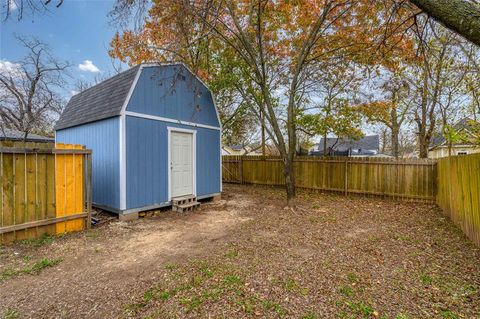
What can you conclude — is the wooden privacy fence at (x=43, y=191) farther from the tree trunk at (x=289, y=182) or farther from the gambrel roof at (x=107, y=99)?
the tree trunk at (x=289, y=182)

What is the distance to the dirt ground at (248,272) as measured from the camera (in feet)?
7.49

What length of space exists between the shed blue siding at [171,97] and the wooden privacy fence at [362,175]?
4303 millimetres

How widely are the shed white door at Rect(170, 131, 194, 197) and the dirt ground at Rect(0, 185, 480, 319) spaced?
1716 mm

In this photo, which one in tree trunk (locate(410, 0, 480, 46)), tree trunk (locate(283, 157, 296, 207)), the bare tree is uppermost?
the bare tree

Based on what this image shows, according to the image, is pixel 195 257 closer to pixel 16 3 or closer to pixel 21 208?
pixel 21 208

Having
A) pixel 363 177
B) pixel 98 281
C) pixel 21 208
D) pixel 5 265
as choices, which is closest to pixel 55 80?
pixel 21 208

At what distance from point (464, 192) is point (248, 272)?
4.14 metres

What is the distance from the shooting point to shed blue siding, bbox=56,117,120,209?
5.65m

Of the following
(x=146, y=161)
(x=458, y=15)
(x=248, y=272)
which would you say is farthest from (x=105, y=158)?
(x=458, y=15)

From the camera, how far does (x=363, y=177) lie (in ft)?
27.2

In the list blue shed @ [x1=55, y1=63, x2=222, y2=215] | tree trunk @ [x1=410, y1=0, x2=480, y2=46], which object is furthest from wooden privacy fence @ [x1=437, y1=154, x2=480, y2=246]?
blue shed @ [x1=55, y1=63, x2=222, y2=215]

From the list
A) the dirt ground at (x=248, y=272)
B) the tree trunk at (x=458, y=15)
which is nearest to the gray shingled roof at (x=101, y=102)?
the dirt ground at (x=248, y=272)

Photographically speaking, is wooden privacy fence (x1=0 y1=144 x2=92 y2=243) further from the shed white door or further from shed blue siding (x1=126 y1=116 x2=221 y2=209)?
the shed white door

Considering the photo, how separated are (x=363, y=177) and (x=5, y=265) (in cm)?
934
